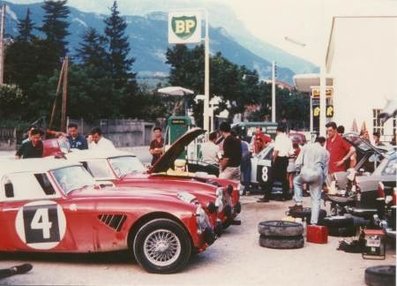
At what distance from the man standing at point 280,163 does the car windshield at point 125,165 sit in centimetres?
367

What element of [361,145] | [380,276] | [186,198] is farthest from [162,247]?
[361,145]

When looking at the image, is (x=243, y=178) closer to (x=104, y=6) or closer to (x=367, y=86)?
(x=104, y=6)

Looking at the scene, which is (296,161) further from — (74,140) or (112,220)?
(74,140)

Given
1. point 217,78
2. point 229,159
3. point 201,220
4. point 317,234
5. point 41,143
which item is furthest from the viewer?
point 217,78

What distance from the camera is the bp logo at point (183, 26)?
1578cm

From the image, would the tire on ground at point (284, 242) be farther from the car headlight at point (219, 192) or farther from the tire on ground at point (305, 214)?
the tire on ground at point (305, 214)

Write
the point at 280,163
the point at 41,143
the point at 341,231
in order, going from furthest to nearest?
1. the point at 280,163
2. the point at 41,143
3. the point at 341,231

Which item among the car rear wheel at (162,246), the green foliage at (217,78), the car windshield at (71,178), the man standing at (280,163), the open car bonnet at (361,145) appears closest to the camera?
the car rear wheel at (162,246)

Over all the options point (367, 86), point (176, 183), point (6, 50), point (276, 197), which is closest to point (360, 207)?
point (176, 183)

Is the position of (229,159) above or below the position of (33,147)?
below

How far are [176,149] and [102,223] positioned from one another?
1788mm

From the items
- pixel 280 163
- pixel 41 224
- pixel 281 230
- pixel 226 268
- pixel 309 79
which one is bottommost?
pixel 226 268

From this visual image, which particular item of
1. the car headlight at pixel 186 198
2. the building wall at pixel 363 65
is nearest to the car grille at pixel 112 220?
the car headlight at pixel 186 198

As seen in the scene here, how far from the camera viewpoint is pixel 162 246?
586 cm
